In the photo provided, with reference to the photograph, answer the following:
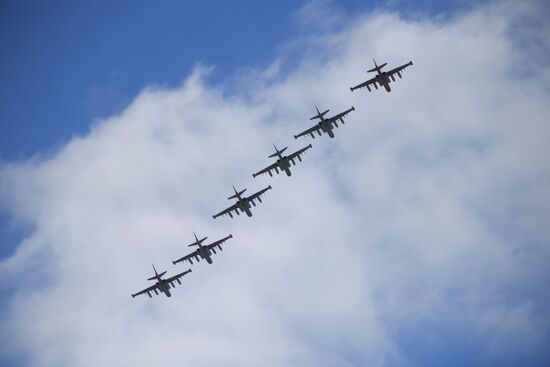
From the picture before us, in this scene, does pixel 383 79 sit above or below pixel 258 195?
above

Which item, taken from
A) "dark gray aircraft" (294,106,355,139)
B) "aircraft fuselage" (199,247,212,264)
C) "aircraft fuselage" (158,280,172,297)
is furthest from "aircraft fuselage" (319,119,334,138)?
"aircraft fuselage" (158,280,172,297)

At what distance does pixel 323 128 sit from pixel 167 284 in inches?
1406

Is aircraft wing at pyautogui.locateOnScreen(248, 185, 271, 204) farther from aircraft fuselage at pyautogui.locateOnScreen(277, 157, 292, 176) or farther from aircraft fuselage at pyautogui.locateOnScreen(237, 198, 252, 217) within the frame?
aircraft fuselage at pyautogui.locateOnScreen(277, 157, 292, 176)

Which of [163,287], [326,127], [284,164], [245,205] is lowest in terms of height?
[163,287]

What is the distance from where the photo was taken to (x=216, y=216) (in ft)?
340

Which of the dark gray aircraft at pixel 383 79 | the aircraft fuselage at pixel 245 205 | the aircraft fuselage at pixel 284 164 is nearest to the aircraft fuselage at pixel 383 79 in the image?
the dark gray aircraft at pixel 383 79

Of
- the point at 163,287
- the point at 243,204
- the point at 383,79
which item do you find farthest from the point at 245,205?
the point at 383,79

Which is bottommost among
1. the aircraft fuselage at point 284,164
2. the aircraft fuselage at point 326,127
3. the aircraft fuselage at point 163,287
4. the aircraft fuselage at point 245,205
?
the aircraft fuselage at point 163,287

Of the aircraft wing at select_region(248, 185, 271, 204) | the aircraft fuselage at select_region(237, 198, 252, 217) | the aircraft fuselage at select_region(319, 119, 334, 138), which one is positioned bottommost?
the aircraft fuselage at select_region(237, 198, 252, 217)

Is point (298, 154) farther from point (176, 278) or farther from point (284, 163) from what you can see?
point (176, 278)

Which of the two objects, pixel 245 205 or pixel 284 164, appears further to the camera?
pixel 245 205

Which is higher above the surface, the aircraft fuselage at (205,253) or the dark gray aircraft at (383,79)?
the dark gray aircraft at (383,79)

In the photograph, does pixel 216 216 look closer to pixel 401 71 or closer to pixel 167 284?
pixel 167 284

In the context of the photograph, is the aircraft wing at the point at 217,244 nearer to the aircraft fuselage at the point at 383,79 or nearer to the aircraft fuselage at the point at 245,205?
the aircraft fuselage at the point at 245,205
